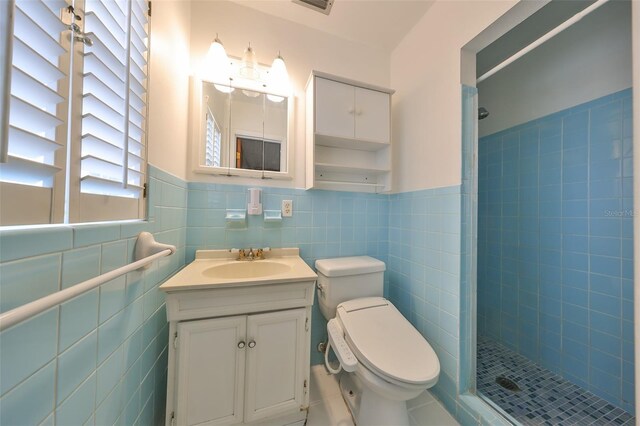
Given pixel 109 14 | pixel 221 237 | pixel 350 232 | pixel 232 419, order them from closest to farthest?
1. pixel 109 14
2. pixel 232 419
3. pixel 221 237
4. pixel 350 232

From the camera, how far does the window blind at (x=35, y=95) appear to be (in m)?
0.36

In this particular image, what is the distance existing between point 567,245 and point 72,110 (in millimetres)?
2547

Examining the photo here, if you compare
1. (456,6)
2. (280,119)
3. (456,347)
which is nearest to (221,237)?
(280,119)

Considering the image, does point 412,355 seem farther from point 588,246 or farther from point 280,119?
point 280,119

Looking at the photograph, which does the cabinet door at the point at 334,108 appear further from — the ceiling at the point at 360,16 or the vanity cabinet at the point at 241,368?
the vanity cabinet at the point at 241,368

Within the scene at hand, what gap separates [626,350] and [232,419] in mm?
2196

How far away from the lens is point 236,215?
137 centimetres

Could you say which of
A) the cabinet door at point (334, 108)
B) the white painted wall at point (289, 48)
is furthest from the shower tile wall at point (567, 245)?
the cabinet door at point (334, 108)

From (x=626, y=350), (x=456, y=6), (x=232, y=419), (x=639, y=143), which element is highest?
(x=456, y=6)

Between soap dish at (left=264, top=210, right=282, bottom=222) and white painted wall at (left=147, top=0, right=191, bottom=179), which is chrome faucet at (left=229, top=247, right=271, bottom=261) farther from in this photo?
white painted wall at (left=147, top=0, right=191, bottom=179)

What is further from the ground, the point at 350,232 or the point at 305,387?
the point at 350,232

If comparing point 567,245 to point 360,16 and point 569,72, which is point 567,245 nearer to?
point 569,72

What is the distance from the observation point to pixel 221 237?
4.51 ft

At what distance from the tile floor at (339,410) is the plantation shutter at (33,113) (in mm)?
1420
